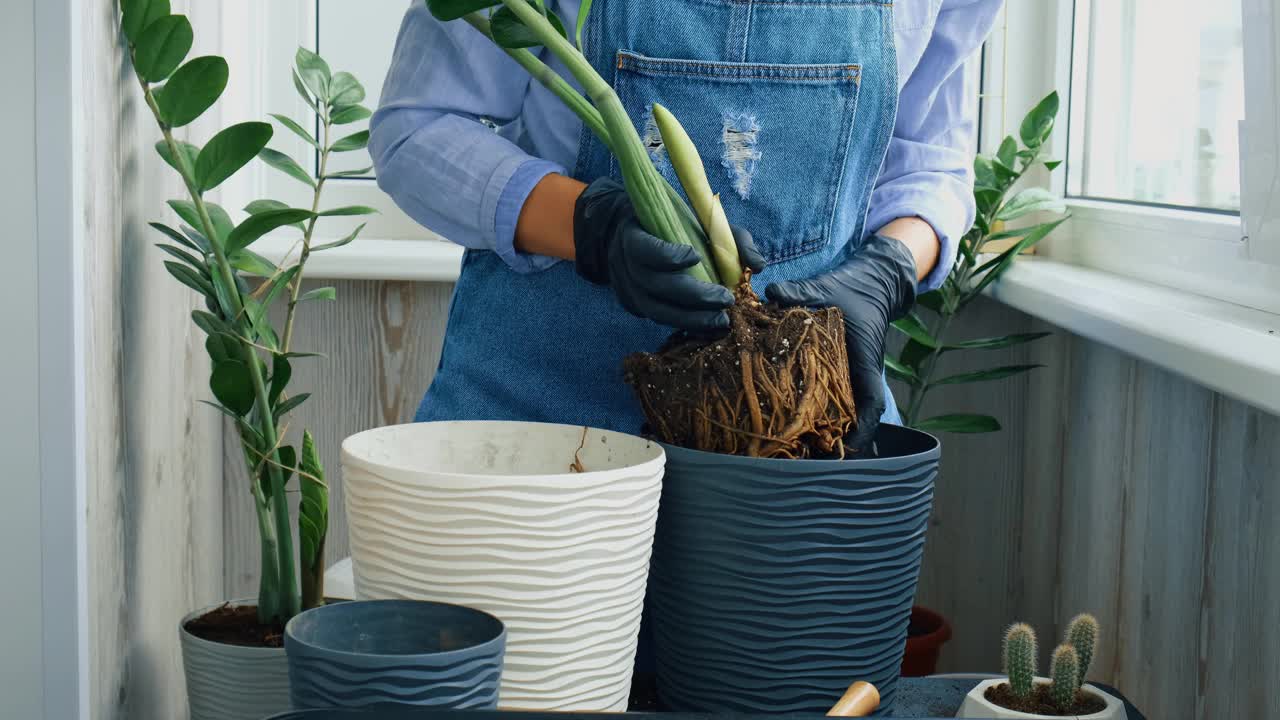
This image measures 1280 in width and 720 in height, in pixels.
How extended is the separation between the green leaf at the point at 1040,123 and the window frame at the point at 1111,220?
0.45 feet

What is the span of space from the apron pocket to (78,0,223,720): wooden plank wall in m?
0.43

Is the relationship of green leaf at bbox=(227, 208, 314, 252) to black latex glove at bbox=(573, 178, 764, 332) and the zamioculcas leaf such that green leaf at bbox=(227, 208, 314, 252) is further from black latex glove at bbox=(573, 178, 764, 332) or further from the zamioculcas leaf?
black latex glove at bbox=(573, 178, 764, 332)

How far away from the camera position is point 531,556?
54 centimetres

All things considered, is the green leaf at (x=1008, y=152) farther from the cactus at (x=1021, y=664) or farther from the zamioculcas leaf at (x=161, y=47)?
the zamioculcas leaf at (x=161, y=47)

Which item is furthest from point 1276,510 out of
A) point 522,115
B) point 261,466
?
point 261,466

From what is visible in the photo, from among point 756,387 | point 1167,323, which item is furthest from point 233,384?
point 1167,323

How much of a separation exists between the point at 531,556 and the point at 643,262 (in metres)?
0.25

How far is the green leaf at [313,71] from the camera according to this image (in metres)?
1.41

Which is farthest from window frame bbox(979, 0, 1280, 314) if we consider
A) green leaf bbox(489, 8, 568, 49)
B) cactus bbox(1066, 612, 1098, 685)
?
green leaf bbox(489, 8, 568, 49)

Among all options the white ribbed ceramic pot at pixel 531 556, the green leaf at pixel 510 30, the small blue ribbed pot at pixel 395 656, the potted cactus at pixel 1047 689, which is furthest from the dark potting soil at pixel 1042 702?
the green leaf at pixel 510 30

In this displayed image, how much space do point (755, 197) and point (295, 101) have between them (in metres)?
1.28

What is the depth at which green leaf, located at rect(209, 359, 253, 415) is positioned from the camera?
3.25ft

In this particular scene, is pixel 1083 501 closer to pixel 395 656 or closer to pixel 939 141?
pixel 939 141

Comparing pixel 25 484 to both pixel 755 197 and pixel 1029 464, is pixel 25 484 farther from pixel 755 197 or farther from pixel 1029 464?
pixel 1029 464
